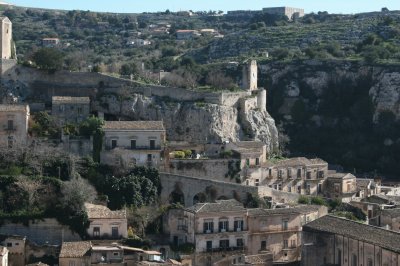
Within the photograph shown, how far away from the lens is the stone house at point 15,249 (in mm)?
50531

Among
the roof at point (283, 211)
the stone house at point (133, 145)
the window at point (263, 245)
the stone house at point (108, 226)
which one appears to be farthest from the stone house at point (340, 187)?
the stone house at point (108, 226)

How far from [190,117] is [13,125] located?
417 inches

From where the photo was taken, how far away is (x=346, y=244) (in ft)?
161

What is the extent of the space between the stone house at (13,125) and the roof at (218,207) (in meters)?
10.5

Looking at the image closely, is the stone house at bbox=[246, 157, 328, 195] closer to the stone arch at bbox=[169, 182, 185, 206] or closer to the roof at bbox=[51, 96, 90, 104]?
the stone arch at bbox=[169, 182, 185, 206]

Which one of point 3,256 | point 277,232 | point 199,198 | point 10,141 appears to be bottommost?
point 277,232

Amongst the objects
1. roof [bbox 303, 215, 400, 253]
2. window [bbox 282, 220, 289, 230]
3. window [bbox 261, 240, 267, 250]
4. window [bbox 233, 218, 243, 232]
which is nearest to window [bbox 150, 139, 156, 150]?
window [bbox 233, 218, 243, 232]

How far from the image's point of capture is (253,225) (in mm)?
53094

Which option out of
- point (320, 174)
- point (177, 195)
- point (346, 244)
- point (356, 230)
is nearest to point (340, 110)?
point (320, 174)

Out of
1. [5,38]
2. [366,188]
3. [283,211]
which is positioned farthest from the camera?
[5,38]

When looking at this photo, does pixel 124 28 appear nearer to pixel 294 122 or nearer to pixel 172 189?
pixel 294 122

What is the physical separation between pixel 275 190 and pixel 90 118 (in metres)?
10.6

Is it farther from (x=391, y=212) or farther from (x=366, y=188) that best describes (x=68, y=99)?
(x=391, y=212)

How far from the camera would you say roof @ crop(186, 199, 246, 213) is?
52.2 m
